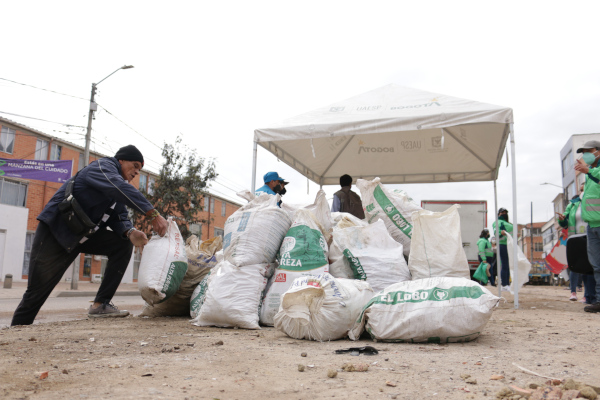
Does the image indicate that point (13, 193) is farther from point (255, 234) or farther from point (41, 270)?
point (255, 234)

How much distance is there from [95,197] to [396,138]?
5146mm

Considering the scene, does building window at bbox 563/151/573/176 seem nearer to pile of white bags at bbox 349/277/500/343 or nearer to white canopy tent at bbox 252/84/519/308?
white canopy tent at bbox 252/84/519/308

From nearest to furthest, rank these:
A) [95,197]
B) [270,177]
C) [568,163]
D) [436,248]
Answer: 1. [95,197]
2. [436,248]
3. [270,177]
4. [568,163]

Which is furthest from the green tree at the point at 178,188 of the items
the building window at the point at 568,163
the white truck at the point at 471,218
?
the building window at the point at 568,163

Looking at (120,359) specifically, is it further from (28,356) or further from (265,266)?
(265,266)

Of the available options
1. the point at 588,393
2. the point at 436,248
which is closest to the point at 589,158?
the point at 436,248

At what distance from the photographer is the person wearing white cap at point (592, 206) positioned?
459 cm

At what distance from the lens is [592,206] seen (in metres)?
4.62

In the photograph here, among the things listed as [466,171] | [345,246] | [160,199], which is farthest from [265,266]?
[160,199]

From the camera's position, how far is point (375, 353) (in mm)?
2344

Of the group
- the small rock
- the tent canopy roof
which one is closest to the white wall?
the tent canopy roof

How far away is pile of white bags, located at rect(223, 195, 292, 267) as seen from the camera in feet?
11.6

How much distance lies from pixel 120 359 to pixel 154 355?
169 millimetres

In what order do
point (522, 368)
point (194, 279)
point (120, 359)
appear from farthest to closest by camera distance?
point (194, 279) < point (120, 359) < point (522, 368)
